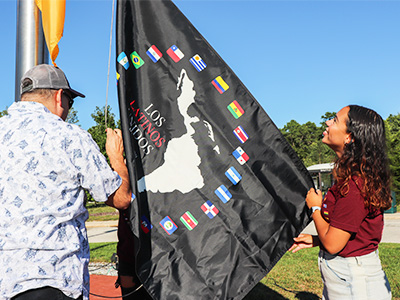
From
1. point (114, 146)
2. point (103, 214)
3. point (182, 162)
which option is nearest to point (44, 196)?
point (114, 146)

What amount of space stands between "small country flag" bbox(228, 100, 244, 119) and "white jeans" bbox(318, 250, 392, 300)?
1182 millimetres

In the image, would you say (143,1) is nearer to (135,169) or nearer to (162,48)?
(162,48)

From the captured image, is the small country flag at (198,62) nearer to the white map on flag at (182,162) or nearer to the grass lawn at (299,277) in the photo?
the white map on flag at (182,162)

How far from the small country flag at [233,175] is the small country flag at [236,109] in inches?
15.8

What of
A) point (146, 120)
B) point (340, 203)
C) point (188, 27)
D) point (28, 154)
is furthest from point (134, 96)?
point (340, 203)

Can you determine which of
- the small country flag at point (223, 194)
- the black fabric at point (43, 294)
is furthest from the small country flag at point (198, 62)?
the black fabric at point (43, 294)

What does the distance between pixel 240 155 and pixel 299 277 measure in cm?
398

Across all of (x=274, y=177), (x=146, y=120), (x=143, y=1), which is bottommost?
(x=274, y=177)

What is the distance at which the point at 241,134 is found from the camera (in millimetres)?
2943

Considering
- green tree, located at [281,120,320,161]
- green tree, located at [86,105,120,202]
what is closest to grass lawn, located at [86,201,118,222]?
green tree, located at [86,105,120,202]

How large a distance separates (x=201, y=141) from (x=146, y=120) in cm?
43

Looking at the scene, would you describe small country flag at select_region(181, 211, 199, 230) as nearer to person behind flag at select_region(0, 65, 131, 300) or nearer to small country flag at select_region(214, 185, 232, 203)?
small country flag at select_region(214, 185, 232, 203)

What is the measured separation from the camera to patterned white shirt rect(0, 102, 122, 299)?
1.96 metres

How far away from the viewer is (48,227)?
1.99 meters
